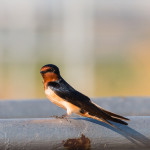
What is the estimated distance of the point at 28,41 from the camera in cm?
1568

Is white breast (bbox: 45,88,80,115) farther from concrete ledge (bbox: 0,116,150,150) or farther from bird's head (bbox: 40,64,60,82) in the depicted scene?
concrete ledge (bbox: 0,116,150,150)

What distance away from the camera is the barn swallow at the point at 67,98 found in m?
2.21

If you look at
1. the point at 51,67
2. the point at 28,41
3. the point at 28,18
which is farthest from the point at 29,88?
the point at 51,67

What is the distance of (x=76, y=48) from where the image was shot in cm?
1075

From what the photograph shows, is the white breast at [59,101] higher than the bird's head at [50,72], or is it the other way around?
the bird's head at [50,72]

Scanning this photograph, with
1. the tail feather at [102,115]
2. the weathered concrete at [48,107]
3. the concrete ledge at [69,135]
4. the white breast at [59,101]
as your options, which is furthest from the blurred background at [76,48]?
the concrete ledge at [69,135]

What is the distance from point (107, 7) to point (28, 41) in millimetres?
12697

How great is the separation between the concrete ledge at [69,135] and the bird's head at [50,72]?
2.57 ft

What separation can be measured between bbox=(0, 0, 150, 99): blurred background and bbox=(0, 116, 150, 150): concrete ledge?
7956 mm

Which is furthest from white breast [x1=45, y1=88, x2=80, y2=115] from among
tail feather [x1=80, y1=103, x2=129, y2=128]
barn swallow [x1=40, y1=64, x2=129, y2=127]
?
tail feather [x1=80, y1=103, x2=129, y2=128]

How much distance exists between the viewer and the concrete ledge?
5.45 feet

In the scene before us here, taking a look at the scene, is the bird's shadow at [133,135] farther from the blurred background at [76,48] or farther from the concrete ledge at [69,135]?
the blurred background at [76,48]

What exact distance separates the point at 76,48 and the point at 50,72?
8.18 metres

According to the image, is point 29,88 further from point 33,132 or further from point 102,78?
point 33,132
